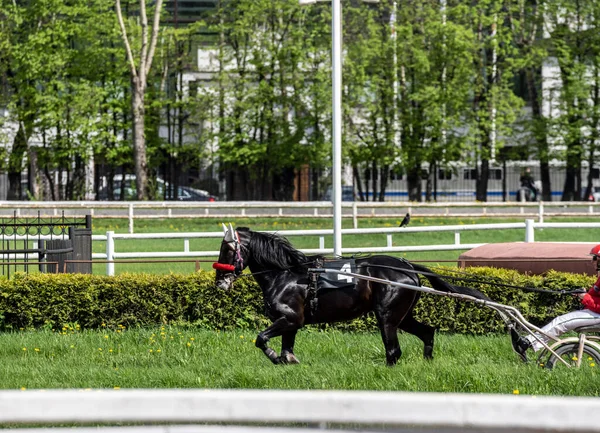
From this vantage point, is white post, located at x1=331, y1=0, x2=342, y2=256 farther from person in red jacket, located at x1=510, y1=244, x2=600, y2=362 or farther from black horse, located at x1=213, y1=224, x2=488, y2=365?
person in red jacket, located at x1=510, y1=244, x2=600, y2=362

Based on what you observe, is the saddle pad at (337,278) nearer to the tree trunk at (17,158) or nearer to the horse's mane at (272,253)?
the horse's mane at (272,253)

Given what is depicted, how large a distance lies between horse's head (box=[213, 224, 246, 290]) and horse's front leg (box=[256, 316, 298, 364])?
0.65 metres

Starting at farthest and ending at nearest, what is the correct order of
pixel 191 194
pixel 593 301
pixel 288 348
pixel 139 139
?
pixel 191 194
pixel 139 139
pixel 288 348
pixel 593 301

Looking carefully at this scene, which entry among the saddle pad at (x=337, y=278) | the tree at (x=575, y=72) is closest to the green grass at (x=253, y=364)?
the saddle pad at (x=337, y=278)

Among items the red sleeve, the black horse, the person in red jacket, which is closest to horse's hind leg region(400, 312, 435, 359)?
the black horse

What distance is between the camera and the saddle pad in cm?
970

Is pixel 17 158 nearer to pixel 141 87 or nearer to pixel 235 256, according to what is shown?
pixel 141 87

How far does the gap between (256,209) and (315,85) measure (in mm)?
7787

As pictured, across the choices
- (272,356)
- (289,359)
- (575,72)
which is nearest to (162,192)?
(575,72)

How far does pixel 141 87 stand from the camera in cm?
3859

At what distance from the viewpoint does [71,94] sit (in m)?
41.3

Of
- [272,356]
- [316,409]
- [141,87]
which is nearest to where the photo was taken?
[316,409]

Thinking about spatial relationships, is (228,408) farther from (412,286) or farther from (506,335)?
(506,335)

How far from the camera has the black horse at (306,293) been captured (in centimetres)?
968
